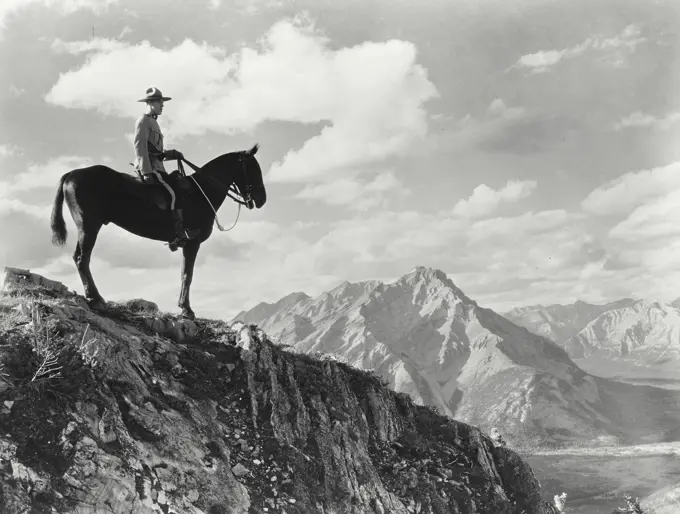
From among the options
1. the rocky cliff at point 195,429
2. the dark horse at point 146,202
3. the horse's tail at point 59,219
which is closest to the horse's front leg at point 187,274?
the dark horse at point 146,202

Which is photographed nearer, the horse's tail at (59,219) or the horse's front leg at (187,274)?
the horse's tail at (59,219)

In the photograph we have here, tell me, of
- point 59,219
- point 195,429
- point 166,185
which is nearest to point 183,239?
point 166,185

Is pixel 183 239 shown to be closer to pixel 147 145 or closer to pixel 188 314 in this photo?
pixel 188 314

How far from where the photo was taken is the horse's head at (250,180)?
1845 cm

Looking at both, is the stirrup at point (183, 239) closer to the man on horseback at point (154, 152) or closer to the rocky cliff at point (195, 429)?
the man on horseback at point (154, 152)

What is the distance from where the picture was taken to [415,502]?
16.5 m

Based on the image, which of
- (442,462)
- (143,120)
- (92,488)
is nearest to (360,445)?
(442,462)

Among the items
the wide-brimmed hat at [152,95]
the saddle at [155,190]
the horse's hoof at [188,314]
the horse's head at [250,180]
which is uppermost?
the wide-brimmed hat at [152,95]

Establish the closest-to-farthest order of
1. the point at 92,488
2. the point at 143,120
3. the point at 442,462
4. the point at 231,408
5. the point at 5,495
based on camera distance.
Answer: the point at 5,495, the point at 92,488, the point at 231,408, the point at 143,120, the point at 442,462

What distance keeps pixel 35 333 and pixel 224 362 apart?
5.89 metres

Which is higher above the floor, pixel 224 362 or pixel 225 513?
pixel 224 362

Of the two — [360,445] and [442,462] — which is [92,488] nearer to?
[360,445]

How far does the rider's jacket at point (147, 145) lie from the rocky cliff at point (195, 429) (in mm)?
4429

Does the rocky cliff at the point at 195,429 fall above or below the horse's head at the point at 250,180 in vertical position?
below
